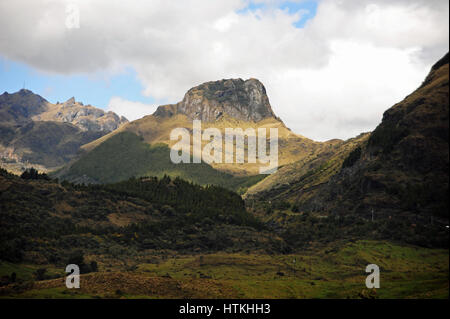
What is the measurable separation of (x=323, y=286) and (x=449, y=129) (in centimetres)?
12751
